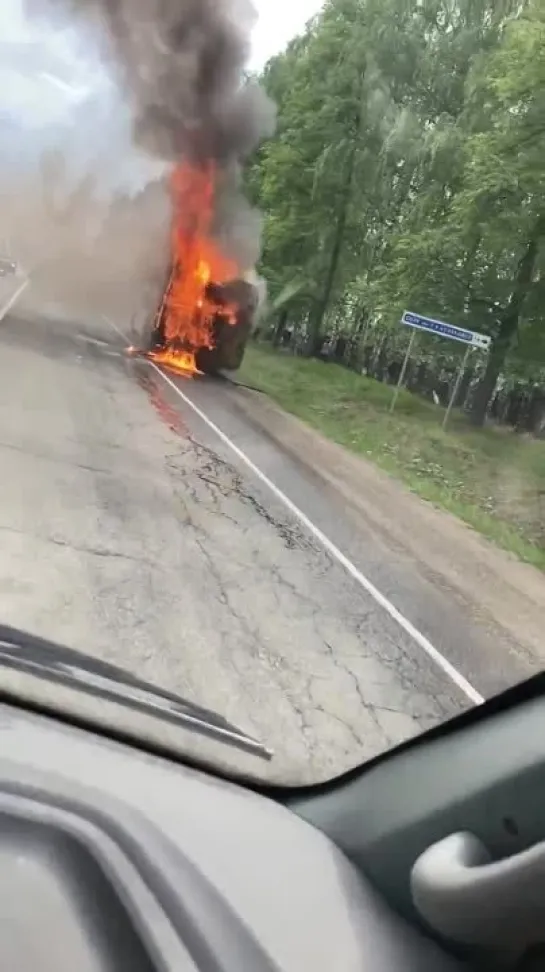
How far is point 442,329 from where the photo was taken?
10.9 ft

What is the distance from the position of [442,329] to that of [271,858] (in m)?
2.03

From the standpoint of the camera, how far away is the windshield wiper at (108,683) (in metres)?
2.17

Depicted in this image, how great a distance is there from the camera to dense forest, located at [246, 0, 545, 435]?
3127mm

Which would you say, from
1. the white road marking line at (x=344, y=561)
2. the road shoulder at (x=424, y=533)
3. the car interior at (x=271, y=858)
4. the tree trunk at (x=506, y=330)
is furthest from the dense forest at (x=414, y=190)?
the car interior at (x=271, y=858)

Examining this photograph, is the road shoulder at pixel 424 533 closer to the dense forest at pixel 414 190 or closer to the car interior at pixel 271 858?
the dense forest at pixel 414 190

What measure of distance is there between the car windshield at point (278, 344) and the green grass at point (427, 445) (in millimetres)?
10

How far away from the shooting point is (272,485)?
3.42 m

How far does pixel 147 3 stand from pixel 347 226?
1.02 metres

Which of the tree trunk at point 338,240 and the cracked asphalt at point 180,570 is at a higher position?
the tree trunk at point 338,240

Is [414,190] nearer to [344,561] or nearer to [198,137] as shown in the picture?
[198,137]

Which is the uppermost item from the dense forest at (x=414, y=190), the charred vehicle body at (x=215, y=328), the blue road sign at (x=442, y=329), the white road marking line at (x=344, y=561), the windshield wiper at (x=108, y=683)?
the dense forest at (x=414, y=190)

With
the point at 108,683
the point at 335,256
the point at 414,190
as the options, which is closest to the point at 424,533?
the point at 335,256

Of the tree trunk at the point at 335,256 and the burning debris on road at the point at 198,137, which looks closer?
the burning debris on road at the point at 198,137

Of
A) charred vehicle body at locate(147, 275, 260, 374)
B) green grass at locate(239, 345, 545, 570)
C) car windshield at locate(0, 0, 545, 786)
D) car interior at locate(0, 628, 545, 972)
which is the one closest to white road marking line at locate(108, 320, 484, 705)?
car windshield at locate(0, 0, 545, 786)
